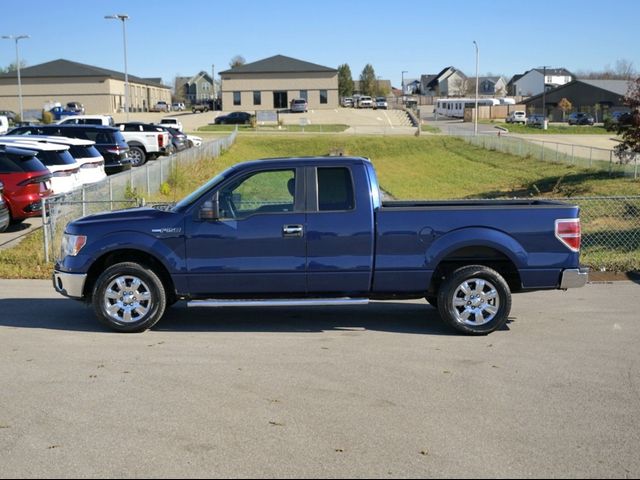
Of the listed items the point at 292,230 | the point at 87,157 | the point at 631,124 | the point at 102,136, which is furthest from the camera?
the point at 631,124

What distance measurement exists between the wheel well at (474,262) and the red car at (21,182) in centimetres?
977

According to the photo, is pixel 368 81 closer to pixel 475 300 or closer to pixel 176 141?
pixel 176 141

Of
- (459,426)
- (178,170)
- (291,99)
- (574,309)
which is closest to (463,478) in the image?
(459,426)

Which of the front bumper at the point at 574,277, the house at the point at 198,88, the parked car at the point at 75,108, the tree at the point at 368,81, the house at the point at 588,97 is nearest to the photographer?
→ the front bumper at the point at 574,277

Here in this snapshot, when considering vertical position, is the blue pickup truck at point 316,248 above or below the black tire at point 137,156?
below

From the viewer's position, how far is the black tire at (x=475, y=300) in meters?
7.82

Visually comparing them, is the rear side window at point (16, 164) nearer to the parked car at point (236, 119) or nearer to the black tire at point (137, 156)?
the black tire at point (137, 156)

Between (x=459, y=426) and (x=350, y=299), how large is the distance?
9.16 ft

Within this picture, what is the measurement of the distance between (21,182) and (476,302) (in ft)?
35.2

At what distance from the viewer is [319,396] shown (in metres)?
5.89

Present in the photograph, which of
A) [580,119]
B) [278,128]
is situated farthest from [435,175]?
[580,119]

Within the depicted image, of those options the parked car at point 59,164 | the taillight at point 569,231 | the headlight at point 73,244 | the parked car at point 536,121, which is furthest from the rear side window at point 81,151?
the parked car at point 536,121

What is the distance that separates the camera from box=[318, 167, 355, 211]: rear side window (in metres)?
7.89

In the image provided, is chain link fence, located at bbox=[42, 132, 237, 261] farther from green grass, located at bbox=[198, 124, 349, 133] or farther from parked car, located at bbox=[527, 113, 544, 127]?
parked car, located at bbox=[527, 113, 544, 127]
